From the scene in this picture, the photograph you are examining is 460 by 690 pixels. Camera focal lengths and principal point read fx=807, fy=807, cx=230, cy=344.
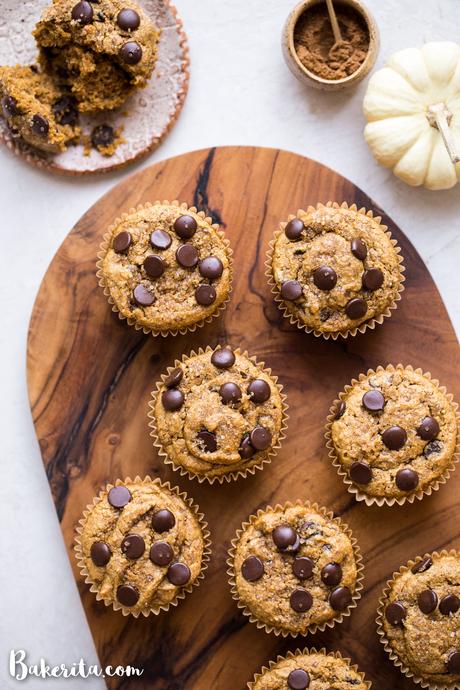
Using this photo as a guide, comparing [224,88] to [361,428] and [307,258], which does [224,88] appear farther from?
[361,428]

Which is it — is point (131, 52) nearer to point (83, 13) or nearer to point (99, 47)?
point (99, 47)

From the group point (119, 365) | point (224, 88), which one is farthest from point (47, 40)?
point (119, 365)

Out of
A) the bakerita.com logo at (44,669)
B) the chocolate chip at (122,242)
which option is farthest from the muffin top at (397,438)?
the bakerita.com logo at (44,669)

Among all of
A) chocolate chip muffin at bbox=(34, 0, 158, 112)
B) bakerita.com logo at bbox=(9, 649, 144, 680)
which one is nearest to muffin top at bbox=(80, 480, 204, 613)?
bakerita.com logo at bbox=(9, 649, 144, 680)

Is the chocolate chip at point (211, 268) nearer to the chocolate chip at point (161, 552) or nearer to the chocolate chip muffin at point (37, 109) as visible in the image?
the chocolate chip muffin at point (37, 109)

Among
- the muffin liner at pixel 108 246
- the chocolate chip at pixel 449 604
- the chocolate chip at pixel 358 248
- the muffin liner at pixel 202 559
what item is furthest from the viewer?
the muffin liner at pixel 108 246

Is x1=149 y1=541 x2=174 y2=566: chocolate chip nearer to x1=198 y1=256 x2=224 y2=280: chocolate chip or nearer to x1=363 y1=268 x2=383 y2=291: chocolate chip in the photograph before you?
x1=198 y1=256 x2=224 y2=280: chocolate chip

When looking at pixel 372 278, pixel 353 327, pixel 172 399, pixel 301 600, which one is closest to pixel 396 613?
pixel 301 600
